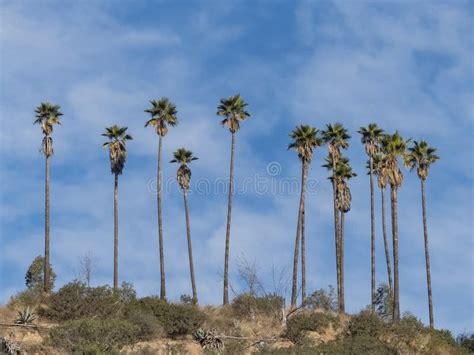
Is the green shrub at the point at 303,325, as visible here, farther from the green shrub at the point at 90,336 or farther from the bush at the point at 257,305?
the green shrub at the point at 90,336

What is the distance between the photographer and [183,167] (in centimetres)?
7306

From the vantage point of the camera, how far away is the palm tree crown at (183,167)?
72.1 meters

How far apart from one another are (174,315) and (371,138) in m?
33.1

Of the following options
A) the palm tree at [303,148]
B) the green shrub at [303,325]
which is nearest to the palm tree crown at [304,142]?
the palm tree at [303,148]

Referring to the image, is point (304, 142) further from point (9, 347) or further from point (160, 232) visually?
point (9, 347)

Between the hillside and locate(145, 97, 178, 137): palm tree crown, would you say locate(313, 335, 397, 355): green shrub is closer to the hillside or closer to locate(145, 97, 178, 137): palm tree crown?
the hillside

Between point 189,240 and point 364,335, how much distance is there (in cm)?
2240

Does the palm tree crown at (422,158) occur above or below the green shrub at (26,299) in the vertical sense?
above

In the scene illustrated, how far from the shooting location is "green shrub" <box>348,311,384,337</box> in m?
51.2

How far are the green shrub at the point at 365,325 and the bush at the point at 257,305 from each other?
5.20 meters

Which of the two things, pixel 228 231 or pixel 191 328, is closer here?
pixel 191 328

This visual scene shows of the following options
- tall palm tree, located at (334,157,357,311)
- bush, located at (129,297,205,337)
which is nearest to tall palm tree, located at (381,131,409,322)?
tall palm tree, located at (334,157,357,311)

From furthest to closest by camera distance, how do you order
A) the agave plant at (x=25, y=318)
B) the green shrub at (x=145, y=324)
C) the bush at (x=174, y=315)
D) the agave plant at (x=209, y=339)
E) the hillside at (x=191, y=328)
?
the bush at (x=174, y=315), the green shrub at (x=145, y=324), the agave plant at (x=209, y=339), the agave plant at (x=25, y=318), the hillside at (x=191, y=328)

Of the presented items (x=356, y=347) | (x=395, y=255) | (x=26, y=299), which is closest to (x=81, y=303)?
(x=26, y=299)
